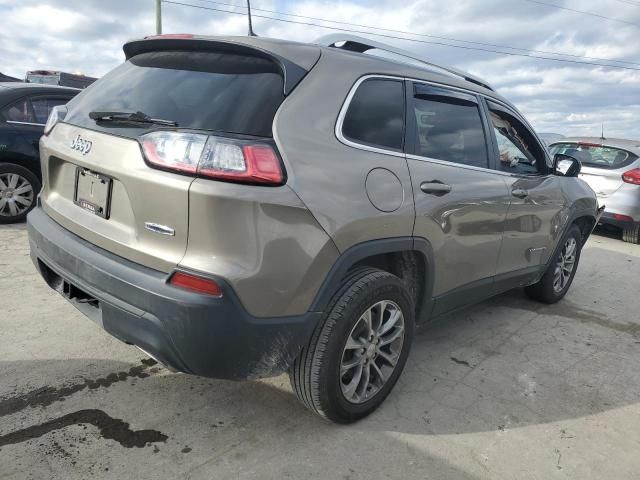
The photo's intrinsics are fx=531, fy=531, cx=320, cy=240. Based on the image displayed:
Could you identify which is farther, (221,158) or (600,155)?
(600,155)

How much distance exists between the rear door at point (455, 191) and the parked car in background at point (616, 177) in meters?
5.41

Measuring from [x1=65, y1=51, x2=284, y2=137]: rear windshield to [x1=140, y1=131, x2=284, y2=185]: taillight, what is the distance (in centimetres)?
9

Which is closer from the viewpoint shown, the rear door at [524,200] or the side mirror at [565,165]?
the rear door at [524,200]

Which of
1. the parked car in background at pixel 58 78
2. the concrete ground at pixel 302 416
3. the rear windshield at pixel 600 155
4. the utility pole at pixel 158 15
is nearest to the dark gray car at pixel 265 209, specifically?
the concrete ground at pixel 302 416

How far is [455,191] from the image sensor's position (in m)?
3.00

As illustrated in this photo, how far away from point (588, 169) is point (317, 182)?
24.0 ft

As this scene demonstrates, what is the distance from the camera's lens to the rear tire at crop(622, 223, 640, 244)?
26.2 ft

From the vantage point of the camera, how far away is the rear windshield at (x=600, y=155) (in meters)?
7.95

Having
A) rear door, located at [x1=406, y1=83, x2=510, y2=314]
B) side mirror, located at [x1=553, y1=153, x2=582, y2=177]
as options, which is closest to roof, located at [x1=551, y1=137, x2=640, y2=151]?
side mirror, located at [x1=553, y1=153, x2=582, y2=177]

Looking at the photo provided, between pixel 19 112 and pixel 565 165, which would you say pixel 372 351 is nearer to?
pixel 565 165

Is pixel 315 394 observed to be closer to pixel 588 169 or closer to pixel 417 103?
pixel 417 103

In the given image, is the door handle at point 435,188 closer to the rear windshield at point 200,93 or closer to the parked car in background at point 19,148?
the rear windshield at point 200,93

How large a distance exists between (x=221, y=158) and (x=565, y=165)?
11.0 feet

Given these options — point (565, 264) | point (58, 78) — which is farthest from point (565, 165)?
point (58, 78)
